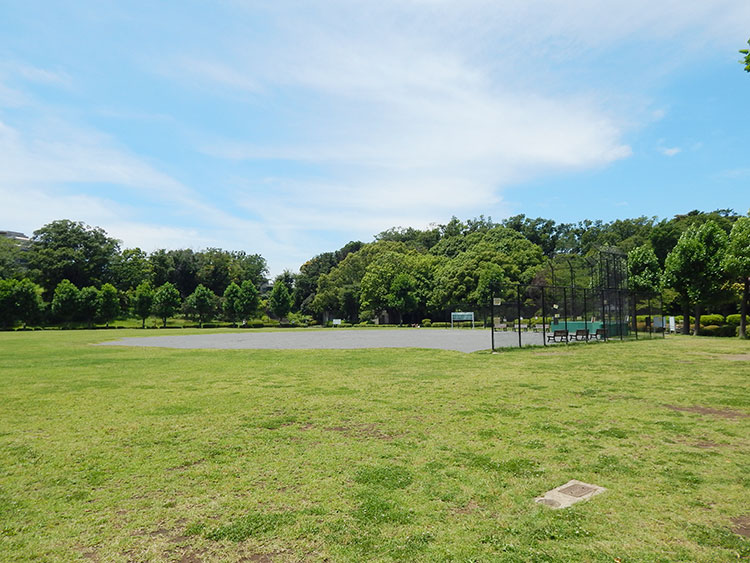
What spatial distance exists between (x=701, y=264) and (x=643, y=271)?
9.12 m

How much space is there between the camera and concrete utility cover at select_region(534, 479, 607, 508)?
358cm

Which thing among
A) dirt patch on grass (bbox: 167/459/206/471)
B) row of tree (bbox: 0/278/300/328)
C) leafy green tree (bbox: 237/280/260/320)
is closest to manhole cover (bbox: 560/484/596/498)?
dirt patch on grass (bbox: 167/459/206/471)

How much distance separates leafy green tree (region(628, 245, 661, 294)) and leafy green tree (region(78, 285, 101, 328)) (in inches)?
2272

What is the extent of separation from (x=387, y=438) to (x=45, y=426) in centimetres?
480

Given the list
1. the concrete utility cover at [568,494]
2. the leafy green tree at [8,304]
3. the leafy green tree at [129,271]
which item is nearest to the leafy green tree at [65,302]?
the leafy green tree at [8,304]

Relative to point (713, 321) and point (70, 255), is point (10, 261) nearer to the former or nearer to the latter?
point (70, 255)

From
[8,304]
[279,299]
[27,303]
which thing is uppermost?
[279,299]

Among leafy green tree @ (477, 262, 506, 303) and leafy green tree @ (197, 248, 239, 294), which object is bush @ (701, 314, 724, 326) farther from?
leafy green tree @ (197, 248, 239, 294)

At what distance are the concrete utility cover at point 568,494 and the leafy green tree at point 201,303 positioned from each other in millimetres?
62657

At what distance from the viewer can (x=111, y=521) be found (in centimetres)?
334

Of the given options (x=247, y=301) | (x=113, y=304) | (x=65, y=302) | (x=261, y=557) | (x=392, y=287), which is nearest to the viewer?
(x=261, y=557)

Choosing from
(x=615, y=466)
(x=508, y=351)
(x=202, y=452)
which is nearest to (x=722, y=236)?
(x=508, y=351)

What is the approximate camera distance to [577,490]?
3.83 m

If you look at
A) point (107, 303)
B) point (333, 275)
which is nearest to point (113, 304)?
point (107, 303)
